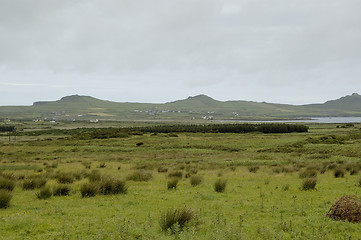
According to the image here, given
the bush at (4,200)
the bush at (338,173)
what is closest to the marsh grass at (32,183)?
the bush at (4,200)

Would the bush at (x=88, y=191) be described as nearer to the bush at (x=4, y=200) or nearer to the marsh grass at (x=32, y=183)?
the bush at (x=4, y=200)

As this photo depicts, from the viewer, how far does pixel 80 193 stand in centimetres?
1602

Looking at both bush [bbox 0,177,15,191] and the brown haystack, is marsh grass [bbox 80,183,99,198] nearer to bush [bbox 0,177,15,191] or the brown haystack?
bush [bbox 0,177,15,191]

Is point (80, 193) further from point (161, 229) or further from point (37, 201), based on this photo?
point (161, 229)

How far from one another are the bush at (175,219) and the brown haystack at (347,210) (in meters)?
5.39

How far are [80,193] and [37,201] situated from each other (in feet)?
7.80

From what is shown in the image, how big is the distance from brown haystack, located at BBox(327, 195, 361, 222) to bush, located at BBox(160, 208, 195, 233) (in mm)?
5389

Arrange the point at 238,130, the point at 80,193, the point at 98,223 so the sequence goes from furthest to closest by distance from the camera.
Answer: the point at 238,130 < the point at 80,193 < the point at 98,223

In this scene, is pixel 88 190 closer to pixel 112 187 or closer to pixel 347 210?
pixel 112 187

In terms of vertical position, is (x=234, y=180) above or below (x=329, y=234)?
below

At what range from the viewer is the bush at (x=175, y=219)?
9.35 m

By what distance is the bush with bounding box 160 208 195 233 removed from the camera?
30.7 feet

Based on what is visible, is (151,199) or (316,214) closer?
(316,214)

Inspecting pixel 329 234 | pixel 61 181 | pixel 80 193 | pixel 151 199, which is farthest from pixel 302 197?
pixel 61 181
